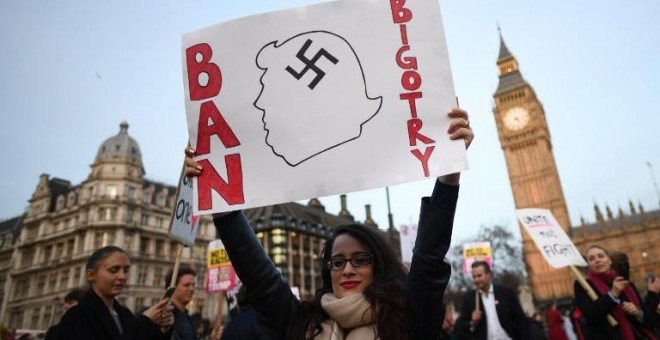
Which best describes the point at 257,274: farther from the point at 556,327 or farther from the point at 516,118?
the point at 516,118

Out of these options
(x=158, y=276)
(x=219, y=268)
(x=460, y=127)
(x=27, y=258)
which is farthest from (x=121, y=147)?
(x=460, y=127)

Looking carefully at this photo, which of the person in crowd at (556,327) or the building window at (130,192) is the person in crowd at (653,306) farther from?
the building window at (130,192)

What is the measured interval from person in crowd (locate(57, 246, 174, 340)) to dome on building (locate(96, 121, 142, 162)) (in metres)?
51.9

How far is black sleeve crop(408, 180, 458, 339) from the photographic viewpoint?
75.9 inches

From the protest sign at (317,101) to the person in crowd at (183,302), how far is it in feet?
7.85

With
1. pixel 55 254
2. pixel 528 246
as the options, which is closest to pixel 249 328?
pixel 55 254

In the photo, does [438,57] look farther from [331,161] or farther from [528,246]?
[528,246]

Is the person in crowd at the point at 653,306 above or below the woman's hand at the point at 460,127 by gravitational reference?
below

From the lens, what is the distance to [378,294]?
202cm

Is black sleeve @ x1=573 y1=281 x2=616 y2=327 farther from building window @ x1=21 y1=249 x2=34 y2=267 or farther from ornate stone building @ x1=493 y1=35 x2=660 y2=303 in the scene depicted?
ornate stone building @ x1=493 y1=35 x2=660 y2=303

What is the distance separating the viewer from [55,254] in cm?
5188

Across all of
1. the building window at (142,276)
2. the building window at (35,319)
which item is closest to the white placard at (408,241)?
the building window at (142,276)

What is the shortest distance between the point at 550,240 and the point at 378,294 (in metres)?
4.46

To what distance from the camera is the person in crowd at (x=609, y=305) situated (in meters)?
4.30
